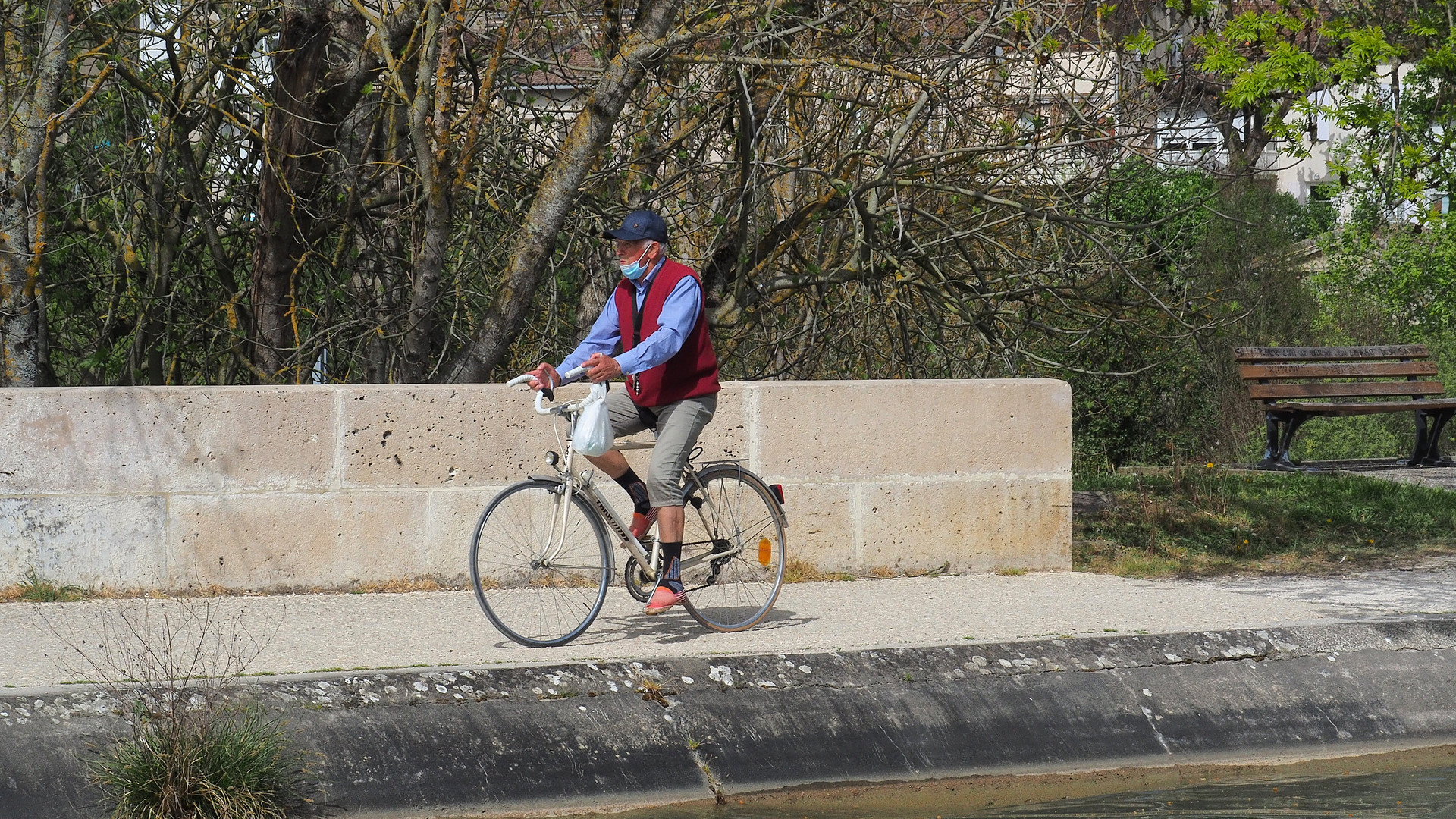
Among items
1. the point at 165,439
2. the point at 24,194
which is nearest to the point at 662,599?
the point at 165,439

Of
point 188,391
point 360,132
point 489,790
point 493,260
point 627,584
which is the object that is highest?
point 360,132

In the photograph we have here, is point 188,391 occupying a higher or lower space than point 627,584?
higher

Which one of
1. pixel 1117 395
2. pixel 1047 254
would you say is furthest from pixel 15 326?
pixel 1117 395

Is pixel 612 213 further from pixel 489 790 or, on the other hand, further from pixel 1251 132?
pixel 1251 132

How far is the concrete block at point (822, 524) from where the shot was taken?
295 inches

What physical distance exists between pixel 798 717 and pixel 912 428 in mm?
2792

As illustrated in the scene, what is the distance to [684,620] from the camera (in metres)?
6.60

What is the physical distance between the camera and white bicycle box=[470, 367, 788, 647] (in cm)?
583

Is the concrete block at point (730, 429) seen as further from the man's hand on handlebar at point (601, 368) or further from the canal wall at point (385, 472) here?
the man's hand on handlebar at point (601, 368)

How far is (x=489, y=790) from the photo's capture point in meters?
4.61

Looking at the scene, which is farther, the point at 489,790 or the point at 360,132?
the point at 360,132

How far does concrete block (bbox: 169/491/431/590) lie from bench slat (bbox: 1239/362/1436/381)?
788 centimetres

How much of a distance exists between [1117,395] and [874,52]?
5705mm

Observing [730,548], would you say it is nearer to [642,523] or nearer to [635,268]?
[642,523]
